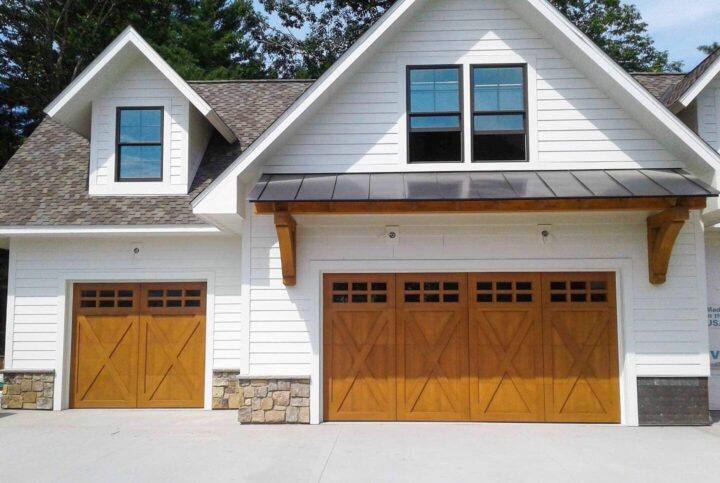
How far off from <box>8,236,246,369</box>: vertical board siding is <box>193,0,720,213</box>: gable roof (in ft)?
7.84

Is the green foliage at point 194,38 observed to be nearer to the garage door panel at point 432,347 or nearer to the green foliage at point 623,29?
the green foliage at point 623,29

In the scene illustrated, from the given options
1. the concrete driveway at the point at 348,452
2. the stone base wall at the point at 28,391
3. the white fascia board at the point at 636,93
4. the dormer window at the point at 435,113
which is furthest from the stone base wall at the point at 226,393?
the white fascia board at the point at 636,93

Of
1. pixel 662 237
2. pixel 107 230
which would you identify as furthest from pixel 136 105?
pixel 662 237

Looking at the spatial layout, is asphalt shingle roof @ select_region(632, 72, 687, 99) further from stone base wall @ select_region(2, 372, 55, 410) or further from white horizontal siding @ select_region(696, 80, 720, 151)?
stone base wall @ select_region(2, 372, 55, 410)

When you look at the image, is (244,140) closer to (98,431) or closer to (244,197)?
(244,197)

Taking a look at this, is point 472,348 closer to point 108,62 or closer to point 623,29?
point 108,62

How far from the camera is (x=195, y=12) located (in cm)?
2753

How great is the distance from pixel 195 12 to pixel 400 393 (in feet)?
76.7

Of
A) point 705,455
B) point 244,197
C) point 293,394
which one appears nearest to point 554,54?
point 244,197

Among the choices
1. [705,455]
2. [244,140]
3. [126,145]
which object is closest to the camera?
[705,455]

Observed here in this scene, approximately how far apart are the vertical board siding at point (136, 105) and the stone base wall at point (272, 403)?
12.7 feet

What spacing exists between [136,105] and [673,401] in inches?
396

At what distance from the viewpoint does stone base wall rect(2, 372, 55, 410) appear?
422 inches

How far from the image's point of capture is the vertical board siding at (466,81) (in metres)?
9.28
